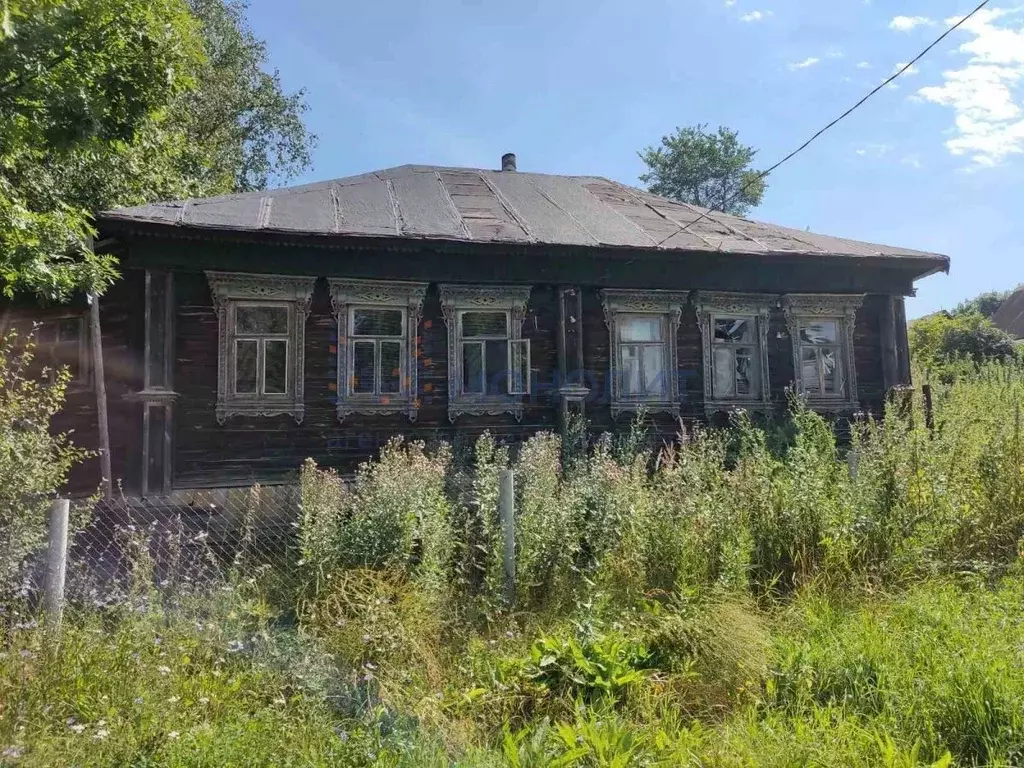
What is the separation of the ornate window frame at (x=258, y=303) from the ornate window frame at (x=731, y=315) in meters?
5.76

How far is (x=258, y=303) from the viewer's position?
866cm

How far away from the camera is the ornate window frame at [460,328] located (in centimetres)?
918

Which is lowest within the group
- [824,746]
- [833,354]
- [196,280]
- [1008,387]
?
[824,746]

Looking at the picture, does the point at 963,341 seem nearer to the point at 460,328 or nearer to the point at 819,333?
the point at 819,333

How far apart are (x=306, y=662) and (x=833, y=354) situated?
973 cm

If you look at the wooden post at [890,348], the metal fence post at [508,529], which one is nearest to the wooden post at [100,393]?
the metal fence post at [508,529]

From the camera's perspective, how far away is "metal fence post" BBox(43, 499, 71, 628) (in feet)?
12.6

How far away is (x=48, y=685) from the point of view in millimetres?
3166

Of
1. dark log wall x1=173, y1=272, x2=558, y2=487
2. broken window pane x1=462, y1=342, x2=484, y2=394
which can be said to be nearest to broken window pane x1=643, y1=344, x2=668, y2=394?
dark log wall x1=173, y1=272, x2=558, y2=487

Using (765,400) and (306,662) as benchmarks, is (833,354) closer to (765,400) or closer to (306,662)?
(765,400)

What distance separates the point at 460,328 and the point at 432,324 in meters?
0.40

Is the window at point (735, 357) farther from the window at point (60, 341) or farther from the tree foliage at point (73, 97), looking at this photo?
the window at point (60, 341)

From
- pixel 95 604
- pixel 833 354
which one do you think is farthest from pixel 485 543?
pixel 833 354

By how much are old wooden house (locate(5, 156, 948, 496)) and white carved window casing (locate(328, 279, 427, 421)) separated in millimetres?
27
